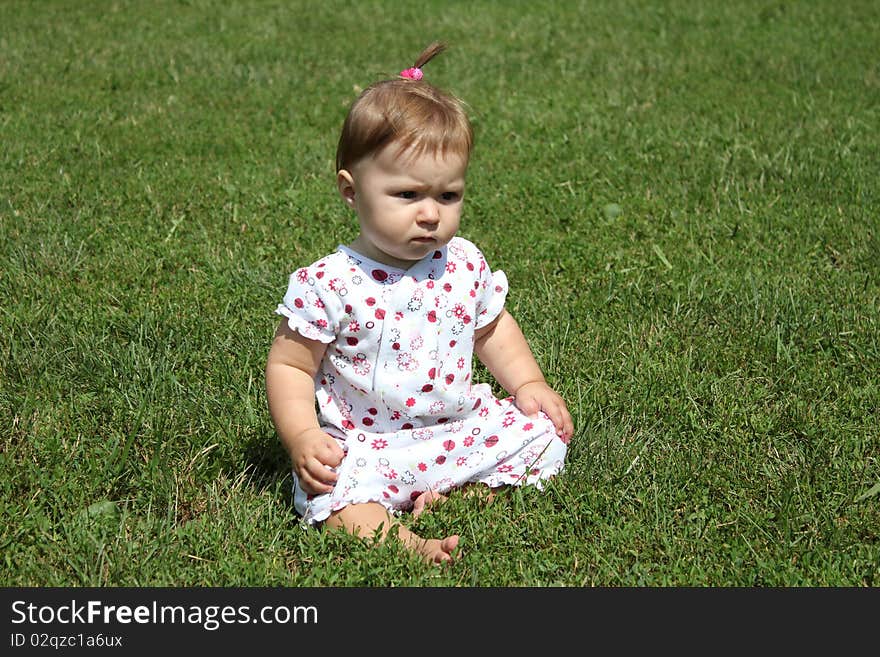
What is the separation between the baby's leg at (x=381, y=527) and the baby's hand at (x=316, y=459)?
0.11 m

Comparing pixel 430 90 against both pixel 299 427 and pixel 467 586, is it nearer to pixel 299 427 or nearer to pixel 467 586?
pixel 299 427

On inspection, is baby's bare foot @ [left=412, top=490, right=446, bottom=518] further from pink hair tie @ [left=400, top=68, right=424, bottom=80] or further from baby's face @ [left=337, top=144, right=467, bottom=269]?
pink hair tie @ [left=400, top=68, right=424, bottom=80]

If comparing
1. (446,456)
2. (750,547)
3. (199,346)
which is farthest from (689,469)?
(199,346)

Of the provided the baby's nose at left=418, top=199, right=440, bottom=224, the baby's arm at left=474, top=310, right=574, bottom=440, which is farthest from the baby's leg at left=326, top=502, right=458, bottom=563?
the baby's nose at left=418, top=199, right=440, bottom=224

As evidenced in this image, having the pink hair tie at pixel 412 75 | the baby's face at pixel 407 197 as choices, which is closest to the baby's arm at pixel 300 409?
the baby's face at pixel 407 197

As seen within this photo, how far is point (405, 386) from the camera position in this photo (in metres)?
3.27

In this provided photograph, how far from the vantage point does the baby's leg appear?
305cm

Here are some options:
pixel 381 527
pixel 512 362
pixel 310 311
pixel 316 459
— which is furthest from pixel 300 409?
pixel 512 362

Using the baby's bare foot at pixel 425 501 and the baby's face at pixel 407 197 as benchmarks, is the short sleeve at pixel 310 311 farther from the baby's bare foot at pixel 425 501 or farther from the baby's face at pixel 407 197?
the baby's bare foot at pixel 425 501

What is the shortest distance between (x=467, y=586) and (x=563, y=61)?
612 cm

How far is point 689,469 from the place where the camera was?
348 cm

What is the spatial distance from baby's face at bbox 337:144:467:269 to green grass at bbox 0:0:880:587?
0.83 meters

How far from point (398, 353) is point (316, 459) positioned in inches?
15.9

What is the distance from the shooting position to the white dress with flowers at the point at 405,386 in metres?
3.20
